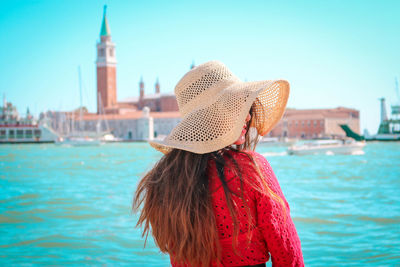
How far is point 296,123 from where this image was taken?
5075 centimetres

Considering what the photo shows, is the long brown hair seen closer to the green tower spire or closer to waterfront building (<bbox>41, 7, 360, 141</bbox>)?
waterfront building (<bbox>41, 7, 360, 141</bbox>)

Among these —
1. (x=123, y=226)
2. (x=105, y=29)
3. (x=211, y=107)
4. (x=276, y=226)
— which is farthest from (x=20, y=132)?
(x=276, y=226)

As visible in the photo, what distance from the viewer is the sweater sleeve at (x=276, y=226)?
93cm

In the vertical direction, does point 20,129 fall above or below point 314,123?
below

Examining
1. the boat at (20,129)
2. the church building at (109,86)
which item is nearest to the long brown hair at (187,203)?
the boat at (20,129)

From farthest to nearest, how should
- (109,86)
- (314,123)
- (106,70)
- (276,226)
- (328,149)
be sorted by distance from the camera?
(106,70)
(109,86)
(314,123)
(328,149)
(276,226)

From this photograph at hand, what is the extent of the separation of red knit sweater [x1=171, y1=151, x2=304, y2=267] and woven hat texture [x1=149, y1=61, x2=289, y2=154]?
0.06 m

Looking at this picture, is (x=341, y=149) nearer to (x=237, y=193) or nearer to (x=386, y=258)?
(x=386, y=258)

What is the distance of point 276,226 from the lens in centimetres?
93

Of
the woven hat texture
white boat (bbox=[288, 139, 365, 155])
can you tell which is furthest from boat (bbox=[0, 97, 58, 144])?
the woven hat texture

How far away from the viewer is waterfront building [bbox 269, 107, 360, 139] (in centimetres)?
4953

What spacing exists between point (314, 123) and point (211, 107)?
165 feet

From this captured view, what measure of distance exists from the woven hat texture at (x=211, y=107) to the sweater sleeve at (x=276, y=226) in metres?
0.09

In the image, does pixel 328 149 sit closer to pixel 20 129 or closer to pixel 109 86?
pixel 109 86
